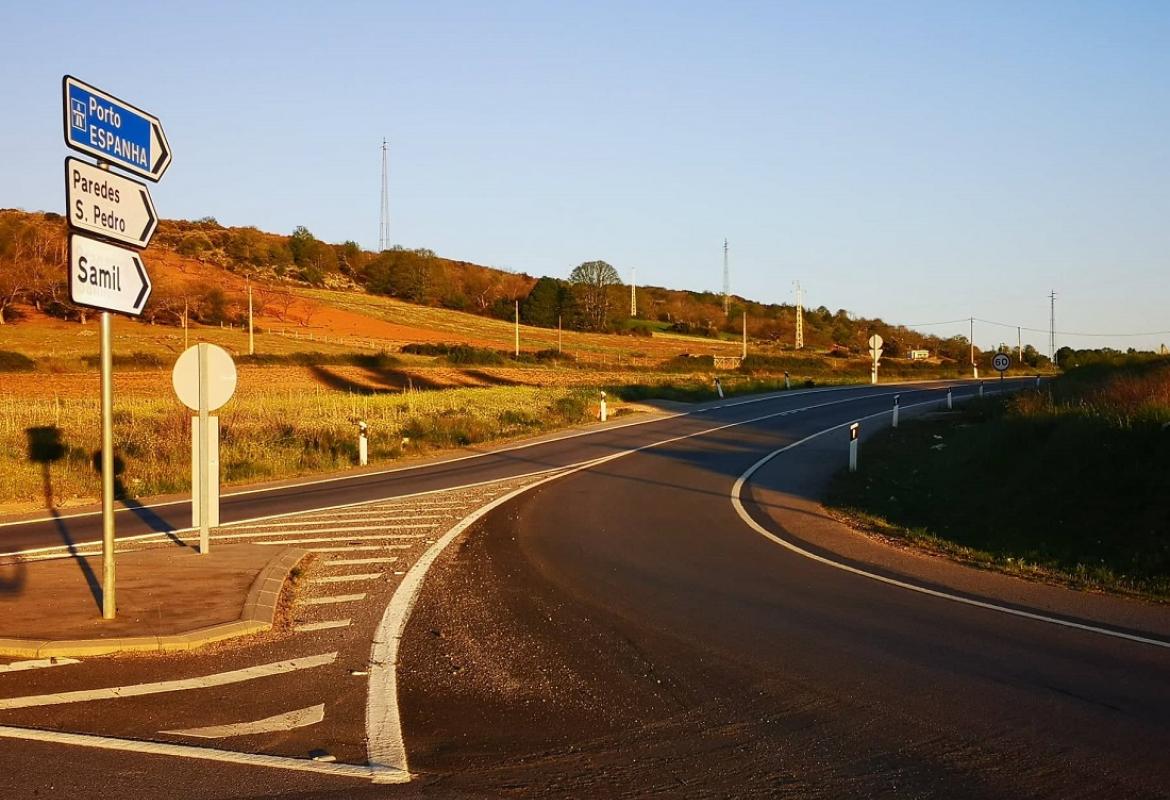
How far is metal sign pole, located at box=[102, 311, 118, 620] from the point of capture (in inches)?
339

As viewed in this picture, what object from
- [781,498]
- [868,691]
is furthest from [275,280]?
[868,691]

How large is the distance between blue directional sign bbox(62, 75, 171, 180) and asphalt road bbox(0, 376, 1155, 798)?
13.6 feet

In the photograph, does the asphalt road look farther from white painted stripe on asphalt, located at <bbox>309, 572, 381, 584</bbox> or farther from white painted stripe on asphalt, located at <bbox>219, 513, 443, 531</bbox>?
white painted stripe on asphalt, located at <bbox>219, 513, 443, 531</bbox>

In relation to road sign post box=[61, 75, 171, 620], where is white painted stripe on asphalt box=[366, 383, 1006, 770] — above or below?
below

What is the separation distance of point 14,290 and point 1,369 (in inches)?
1005

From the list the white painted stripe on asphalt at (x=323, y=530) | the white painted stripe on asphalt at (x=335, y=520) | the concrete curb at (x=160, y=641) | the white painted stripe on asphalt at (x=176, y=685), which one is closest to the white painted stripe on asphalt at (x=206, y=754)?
the white painted stripe on asphalt at (x=176, y=685)

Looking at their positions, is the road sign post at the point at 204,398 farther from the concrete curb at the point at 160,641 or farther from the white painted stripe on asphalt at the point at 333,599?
the concrete curb at the point at 160,641

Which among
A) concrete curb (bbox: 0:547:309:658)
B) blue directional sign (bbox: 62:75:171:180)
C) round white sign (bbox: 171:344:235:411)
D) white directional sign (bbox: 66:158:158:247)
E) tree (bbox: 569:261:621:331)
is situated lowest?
concrete curb (bbox: 0:547:309:658)

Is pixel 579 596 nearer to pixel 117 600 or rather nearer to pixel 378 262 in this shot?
pixel 117 600

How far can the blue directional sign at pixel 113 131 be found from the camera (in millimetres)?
8400

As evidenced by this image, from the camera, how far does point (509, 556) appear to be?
42.8 feet

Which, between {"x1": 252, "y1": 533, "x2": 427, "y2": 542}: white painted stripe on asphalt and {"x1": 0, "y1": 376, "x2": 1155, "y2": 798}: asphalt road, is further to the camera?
{"x1": 252, "y1": 533, "x2": 427, "y2": 542}: white painted stripe on asphalt

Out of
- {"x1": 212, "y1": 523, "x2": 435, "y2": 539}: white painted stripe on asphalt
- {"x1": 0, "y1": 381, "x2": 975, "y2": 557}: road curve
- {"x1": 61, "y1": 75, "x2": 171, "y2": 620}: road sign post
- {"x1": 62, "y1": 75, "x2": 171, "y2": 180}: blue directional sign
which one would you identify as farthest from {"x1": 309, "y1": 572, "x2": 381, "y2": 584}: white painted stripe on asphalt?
{"x1": 0, "y1": 381, "x2": 975, "y2": 557}: road curve

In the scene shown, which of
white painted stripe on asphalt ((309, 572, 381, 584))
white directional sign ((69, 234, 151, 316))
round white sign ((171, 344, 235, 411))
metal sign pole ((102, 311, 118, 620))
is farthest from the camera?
round white sign ((171, 344, 235, 411))
